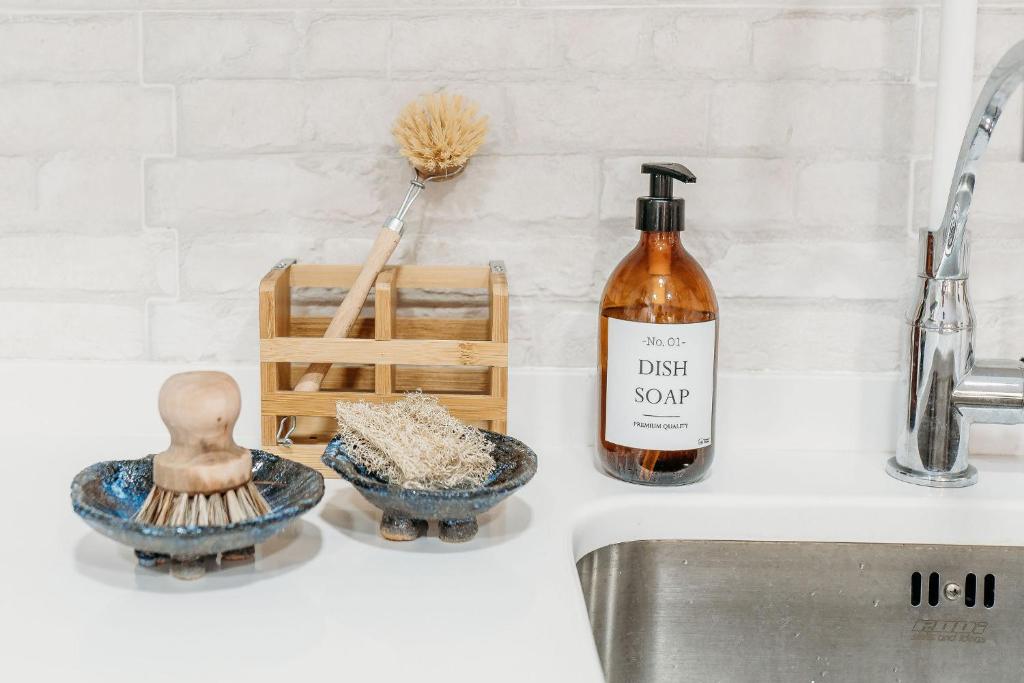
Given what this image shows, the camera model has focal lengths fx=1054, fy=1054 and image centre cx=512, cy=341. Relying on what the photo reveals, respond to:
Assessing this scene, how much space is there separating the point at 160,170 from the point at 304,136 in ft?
0.48

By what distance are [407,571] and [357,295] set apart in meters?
0.29

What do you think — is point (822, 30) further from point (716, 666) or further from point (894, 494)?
point (716, 666)

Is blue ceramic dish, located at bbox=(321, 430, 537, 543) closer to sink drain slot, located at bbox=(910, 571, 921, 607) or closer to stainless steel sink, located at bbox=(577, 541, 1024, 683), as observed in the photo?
stainless steel sink, located at bbox=(577, 541, 1024, 683)

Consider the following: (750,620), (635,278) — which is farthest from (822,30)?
(750,620)

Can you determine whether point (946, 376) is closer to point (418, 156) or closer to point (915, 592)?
point (915, 592)

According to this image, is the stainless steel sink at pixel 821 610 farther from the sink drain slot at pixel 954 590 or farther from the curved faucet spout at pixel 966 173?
the curved faucet spout at pixel 966 173

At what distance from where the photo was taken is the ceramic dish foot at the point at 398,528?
80 centimetres

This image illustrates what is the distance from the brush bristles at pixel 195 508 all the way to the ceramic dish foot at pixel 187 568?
3 centimetres

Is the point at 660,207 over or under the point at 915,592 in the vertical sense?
over

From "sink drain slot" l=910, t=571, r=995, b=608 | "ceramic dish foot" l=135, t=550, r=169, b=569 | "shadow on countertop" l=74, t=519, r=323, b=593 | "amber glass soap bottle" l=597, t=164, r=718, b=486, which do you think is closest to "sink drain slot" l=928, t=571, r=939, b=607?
"sink drain slot" l=910, t=571, r=995, b=608

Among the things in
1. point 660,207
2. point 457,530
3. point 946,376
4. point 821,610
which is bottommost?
point 821,610

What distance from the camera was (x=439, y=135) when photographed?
3.03 ft

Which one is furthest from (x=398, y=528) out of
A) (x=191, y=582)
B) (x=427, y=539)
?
(x=191, y=582)

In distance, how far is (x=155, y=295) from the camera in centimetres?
106
